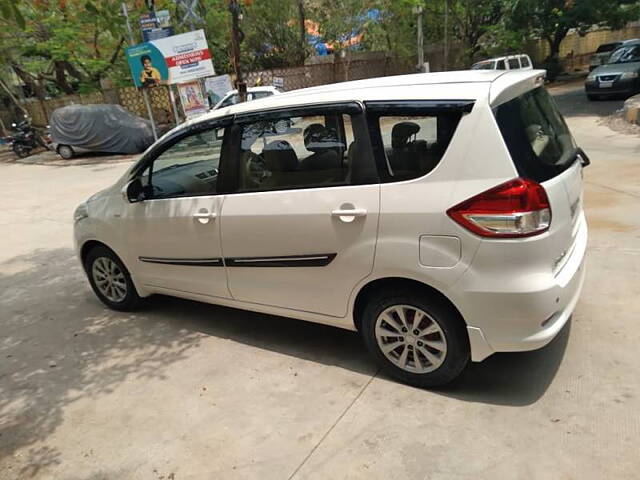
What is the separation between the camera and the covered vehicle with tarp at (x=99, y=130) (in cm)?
1622

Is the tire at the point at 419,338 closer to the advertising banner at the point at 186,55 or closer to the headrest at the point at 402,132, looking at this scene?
the headrest at the point at 402,132

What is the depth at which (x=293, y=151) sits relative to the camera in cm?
323

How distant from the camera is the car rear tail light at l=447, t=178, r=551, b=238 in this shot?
2449 mm

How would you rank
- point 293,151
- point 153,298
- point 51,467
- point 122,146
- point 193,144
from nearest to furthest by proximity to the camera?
point 51,467
point 293,151
point 193,144
point 153,298
point 122,146

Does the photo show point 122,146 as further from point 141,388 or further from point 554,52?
point 554,52

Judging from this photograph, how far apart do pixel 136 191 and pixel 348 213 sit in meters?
1.91

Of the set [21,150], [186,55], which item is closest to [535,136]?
[186,55]

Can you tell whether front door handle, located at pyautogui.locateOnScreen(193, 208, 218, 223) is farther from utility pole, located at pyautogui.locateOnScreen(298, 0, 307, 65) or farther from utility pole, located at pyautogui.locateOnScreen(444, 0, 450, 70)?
utility pole, located at pyautogui.locateOnScreen(444, 0, 450, 70)

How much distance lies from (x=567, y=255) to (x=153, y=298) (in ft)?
11.5

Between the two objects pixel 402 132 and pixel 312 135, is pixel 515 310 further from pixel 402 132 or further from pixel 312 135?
pixel 312 135

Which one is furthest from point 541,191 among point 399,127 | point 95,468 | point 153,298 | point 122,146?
point 122,146

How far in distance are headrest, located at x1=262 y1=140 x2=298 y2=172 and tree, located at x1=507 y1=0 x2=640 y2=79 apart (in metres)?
17.2

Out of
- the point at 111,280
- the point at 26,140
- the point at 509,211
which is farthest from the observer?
the point at 26,140

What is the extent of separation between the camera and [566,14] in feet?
61.0
